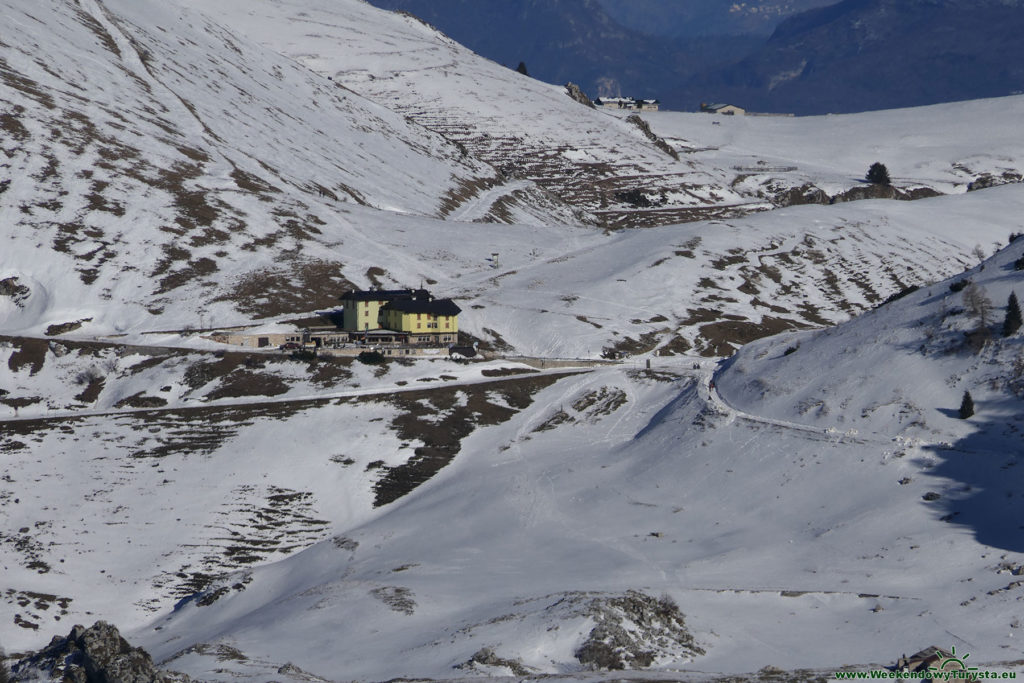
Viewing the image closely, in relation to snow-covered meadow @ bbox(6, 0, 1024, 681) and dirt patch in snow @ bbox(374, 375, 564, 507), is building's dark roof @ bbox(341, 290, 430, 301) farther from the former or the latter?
dirt patch in snow @ bbox(374, 375, 564, 507)

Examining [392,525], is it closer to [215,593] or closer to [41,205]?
[215,593]

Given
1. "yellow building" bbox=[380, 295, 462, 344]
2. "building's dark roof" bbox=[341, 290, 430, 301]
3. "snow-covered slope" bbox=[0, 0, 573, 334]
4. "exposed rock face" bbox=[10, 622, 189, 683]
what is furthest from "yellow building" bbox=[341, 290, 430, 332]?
"exposed rock face" bbox=[10, 622, 189, 683]

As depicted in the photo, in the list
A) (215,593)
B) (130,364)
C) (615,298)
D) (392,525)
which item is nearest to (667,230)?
(615,298)

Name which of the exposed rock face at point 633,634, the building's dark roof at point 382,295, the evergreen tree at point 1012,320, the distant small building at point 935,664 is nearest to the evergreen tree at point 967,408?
the evergreen tree at point 1012,320

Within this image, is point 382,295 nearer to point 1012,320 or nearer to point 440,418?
point 440,418

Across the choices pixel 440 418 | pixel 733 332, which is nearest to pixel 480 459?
pixel 440 418

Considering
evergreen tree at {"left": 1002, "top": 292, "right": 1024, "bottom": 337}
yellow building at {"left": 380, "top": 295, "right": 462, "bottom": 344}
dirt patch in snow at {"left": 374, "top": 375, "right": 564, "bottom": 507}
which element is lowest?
dirt patch in snow at {"left": 374, "top": 375, "right": 564, "bottom": 507}
